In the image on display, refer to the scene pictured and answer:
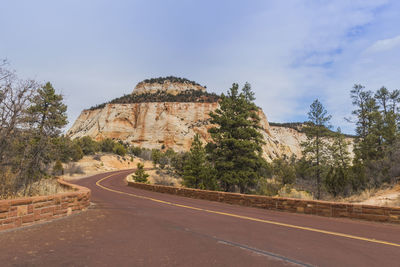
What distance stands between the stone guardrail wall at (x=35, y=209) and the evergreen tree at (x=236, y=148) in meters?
16.7

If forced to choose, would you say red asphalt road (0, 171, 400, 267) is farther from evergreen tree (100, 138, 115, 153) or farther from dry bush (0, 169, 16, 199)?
evergreen tree (100, 138, 115, 153)

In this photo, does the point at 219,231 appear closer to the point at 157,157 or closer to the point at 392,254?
the point at 392,254

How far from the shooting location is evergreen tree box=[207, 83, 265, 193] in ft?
76.9

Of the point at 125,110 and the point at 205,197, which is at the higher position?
the point at 125,110

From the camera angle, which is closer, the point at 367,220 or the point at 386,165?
the point at 367,220

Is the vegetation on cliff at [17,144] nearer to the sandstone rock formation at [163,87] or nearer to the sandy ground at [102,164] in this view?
the sandy ground at [102,164]

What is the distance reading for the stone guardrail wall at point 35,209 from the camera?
18.8ft

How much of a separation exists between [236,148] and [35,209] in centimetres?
1948

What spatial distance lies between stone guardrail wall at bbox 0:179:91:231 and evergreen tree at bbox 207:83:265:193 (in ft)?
54.9

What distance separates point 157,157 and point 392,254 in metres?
56.8

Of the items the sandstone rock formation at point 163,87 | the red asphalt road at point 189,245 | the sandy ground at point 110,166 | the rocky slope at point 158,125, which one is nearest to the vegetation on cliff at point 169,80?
the sandstone rock formation at point 163,87

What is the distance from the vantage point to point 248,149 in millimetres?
23625

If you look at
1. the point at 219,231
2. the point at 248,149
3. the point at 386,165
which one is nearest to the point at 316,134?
the point at 386,165

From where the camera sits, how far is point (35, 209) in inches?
256
